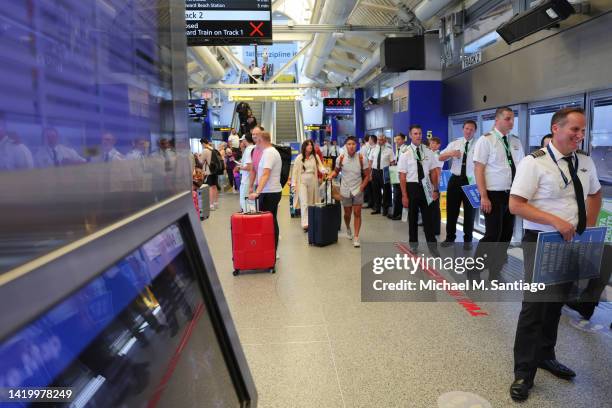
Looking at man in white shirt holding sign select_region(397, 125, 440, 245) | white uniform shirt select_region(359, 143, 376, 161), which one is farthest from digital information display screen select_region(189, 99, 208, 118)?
man in white shirt holding sign select_region(397, 125, 440, 245)

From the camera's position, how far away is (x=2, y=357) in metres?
0.38

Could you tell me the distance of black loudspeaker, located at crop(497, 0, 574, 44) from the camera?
511 cm

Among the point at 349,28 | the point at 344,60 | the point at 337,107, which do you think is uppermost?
the point at 344,60

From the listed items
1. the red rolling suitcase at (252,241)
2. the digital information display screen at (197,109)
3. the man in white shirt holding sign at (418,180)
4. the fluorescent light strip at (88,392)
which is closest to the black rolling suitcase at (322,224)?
the man in white shirt holding sign at (418,180)

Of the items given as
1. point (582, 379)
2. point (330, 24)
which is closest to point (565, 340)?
point (582, 379)

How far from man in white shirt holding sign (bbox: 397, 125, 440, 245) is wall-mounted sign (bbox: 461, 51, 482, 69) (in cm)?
286

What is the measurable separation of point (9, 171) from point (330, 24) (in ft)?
35.2

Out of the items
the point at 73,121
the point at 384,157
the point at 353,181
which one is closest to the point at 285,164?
the point at 353,181

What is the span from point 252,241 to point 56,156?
509cm

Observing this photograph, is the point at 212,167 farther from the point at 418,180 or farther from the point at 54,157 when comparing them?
the point at 54,157

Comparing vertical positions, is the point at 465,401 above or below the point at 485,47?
below

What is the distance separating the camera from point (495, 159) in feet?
15.0

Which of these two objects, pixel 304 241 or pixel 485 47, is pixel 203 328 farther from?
pixel 485 47

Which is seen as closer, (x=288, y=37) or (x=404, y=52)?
(x=404, y=52)
